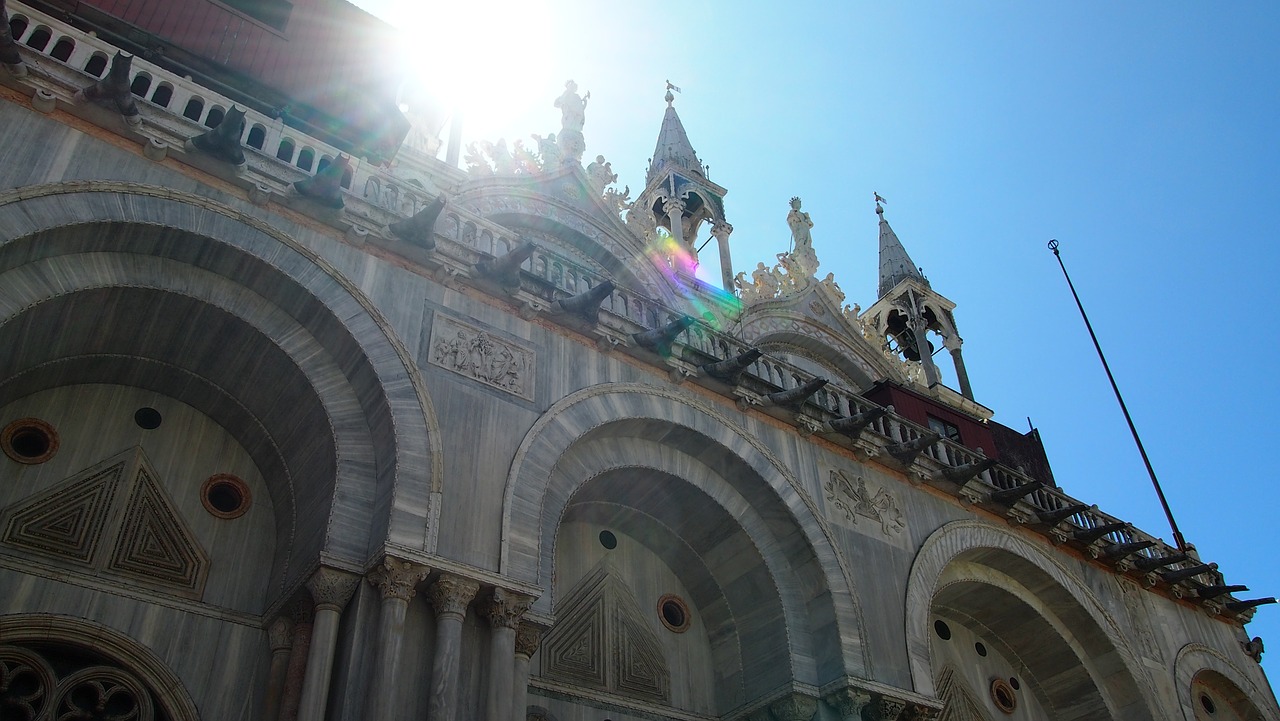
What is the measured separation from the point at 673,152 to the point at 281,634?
2292cm

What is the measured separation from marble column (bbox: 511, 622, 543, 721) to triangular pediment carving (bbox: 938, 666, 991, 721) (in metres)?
9.43

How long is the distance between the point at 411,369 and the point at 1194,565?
62.2ft

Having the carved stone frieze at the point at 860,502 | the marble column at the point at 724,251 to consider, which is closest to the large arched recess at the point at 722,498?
the carved stone frieze at the point at 860,502

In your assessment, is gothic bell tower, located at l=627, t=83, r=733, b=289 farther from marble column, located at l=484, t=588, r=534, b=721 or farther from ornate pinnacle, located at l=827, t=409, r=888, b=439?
marble column, located at l=484, t=588, r=534, b=721

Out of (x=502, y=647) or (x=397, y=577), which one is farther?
(x=502, y=647)

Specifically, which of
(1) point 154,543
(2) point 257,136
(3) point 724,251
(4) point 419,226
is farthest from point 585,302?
(3) point 724,251

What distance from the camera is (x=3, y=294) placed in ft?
32.6

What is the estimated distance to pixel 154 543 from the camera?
11.3 meters

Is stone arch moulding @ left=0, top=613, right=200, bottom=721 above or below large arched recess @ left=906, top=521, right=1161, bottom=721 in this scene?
below

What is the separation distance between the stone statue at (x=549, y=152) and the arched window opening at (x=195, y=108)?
36.7 ft

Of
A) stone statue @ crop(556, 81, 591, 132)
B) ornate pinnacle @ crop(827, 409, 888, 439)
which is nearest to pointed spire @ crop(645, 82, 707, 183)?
stone statue @ crop(556, 81, 591, 132)

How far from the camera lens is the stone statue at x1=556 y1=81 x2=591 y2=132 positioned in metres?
25.0

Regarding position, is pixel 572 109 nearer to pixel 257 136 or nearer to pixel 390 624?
pixel 257 136

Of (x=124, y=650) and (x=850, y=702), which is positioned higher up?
(x=850, y=702)
